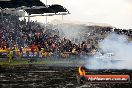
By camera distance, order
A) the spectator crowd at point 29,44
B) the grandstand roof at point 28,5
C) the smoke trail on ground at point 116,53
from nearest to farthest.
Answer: the smoke trail on ground at point 116,53 → the spectator crowd at point 29,44 → the grandstand roof at point 28,5

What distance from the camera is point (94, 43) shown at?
163 feet

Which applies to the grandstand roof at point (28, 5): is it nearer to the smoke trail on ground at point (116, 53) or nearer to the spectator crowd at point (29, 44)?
the spectator crowd at point (29, 44)

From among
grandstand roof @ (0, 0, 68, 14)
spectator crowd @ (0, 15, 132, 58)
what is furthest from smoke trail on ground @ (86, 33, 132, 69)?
grandstand roof @ (0, 0, 68, 14)

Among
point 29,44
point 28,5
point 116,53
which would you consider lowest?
point 29,44

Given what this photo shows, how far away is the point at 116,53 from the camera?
108 ft

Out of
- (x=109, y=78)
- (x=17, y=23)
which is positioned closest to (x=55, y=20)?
(x=17, y=23)

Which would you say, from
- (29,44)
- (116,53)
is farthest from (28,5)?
(116,53)

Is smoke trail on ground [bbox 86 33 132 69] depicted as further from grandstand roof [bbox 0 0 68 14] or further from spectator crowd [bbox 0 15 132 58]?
grandstand roof [bbox 0 0 68 14]

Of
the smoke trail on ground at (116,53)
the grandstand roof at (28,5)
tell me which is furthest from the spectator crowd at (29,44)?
the grandstand roof at (28,5)

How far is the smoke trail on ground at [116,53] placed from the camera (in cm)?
3022

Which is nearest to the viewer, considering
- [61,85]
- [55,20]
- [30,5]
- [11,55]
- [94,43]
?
[61,85]

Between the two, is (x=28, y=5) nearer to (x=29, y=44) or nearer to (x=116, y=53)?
(x=29, y=44)

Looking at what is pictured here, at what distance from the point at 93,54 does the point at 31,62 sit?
8.87 meters

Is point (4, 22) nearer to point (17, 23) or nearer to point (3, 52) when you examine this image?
point (17, 23)
